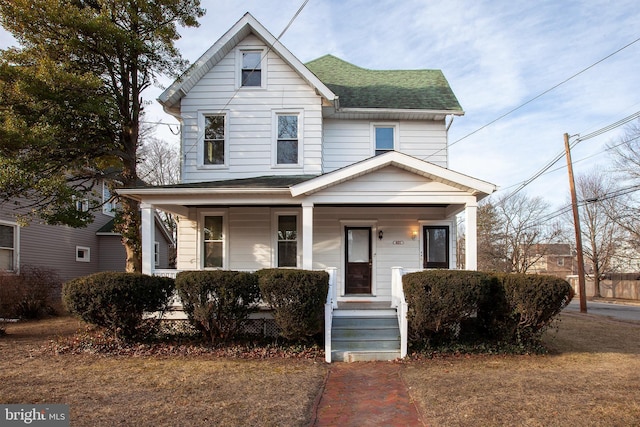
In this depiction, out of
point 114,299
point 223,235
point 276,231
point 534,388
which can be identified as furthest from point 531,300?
point 223,235

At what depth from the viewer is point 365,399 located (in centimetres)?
606

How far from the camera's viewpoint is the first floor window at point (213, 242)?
12.3 meters

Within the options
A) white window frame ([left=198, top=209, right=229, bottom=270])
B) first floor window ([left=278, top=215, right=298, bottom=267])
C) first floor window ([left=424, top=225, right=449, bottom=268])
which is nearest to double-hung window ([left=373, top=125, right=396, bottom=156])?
first floor window ([left=424, top=225, right=449, bottom=268])

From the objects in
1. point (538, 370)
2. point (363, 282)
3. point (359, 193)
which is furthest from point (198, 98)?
point (538, 370)

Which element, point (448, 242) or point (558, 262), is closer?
point (448, 242)

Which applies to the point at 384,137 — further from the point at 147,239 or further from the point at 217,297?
the point at 217,297

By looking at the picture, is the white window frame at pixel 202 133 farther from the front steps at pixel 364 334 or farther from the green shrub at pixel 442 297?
the green shrub at pixel 442 297

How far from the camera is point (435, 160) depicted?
12.9m

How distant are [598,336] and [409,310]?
5685 millimetres

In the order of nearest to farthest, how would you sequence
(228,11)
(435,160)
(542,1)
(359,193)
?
(359,193)
(542,1)
(228,11)
(435,160)

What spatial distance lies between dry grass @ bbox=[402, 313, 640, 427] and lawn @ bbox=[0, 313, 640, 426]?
0.01 metres

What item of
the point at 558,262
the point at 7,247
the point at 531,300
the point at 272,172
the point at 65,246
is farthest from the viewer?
the point at 558,262

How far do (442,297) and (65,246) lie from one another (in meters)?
15.6

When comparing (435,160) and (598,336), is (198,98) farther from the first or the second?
(598,336)
